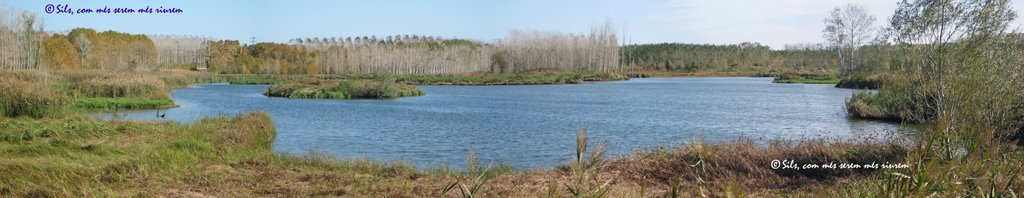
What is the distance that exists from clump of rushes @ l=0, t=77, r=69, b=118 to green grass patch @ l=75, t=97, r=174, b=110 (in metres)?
12.1

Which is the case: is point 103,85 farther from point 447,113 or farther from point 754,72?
point 754,72

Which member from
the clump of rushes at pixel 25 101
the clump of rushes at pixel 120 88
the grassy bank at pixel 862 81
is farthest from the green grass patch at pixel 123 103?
the grassy bank at pixel 862 81

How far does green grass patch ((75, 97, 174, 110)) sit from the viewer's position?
30.3 meters

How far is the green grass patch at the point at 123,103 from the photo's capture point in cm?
3028

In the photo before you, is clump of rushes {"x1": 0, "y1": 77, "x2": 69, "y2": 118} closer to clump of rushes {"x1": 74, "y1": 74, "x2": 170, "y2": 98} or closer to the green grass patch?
the green grass patch

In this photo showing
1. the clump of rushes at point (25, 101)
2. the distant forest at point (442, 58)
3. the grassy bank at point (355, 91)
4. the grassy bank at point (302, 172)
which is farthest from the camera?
the distant forest at point (442, 58)

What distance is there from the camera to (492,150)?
1769cm

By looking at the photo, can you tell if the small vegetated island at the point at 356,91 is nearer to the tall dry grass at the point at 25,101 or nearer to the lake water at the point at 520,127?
the lake water at the point at 520,127

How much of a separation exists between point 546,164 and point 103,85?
29.5 meters

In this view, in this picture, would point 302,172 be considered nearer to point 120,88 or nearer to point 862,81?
point 120,88

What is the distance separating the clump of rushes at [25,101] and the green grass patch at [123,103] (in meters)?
12.1

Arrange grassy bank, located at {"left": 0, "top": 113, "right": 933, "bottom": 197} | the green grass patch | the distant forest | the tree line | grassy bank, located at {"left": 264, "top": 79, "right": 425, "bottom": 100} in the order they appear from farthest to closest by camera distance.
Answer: the tree line → the distant forest → grassy bank, located at {"left": 264, "top": 79, "right": 425, "bottom": 100} → the green grass patch → grassy bank, located at {"left": 0, "top": 113, "right": 933, "bottom": 197}

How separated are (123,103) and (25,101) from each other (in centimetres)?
1485

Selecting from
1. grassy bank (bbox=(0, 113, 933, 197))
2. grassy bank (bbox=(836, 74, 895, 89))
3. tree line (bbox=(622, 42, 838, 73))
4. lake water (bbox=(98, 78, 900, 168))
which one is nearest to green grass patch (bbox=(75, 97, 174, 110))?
lake water (bbox=(98, 78, 900, 168))
